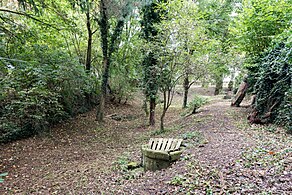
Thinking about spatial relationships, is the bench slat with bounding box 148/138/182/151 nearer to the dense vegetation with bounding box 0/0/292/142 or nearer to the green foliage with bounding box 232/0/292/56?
the dense vegetation with bounding box 0/0/292/142

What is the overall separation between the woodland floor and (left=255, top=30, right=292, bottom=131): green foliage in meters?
0.47

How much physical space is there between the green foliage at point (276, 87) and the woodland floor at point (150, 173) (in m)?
0.47

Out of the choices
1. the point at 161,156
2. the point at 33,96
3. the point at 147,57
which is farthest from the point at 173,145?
the point at 33,96

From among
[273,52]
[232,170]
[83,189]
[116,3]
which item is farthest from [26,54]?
[273,52]

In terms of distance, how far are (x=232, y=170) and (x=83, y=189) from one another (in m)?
2.70

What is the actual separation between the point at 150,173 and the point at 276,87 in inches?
158

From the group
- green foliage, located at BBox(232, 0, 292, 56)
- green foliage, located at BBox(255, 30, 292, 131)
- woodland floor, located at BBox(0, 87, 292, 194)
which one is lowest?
woodland floor, located at BBox(0, 87, 292, 194)

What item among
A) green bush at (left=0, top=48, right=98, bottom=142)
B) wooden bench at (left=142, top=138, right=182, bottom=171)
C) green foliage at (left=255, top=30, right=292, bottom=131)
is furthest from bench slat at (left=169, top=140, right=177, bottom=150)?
green bush at (left=0, top=48, right=98, bottom=142)

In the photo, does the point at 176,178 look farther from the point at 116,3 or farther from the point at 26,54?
the point at 116,3

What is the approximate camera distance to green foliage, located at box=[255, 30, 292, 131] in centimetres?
443

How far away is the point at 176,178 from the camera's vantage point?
2.88m

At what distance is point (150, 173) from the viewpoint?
3656mm

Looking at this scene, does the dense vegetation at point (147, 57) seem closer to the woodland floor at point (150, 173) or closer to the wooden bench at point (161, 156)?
the woodland floor at point (150, 173)

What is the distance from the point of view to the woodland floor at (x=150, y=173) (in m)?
2.57
